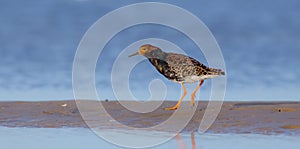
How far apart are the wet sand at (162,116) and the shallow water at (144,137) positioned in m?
0.51

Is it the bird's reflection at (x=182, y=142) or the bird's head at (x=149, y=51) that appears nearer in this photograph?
the bird's reflection at (x=182, y=142)

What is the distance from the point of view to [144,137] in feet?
39.3

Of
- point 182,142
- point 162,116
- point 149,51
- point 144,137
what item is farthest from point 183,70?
point 182,142

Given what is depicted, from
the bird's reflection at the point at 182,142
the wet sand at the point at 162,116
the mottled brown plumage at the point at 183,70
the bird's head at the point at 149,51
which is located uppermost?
the bird's head at the point at 149,51

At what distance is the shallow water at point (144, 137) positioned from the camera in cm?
1100

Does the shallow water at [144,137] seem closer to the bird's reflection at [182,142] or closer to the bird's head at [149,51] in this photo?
the bird's reflection at [182,142]

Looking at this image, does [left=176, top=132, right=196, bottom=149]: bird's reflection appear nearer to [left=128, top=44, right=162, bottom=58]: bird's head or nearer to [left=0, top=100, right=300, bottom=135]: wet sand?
[left=0, top=100, right=300, bottom=135]: wet sand

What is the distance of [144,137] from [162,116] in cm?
194

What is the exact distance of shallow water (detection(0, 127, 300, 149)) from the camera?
11.0 metres

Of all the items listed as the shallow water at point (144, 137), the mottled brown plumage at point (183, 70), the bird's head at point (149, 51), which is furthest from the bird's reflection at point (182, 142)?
the bird's head at point (149, 51)

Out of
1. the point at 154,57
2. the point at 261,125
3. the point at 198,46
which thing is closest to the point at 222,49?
the point at 198,46

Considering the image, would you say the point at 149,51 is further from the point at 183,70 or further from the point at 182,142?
the point at 182,142

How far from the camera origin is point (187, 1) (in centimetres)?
2212

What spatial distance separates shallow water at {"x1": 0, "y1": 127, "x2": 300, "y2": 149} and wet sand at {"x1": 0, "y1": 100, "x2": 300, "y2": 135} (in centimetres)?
51
